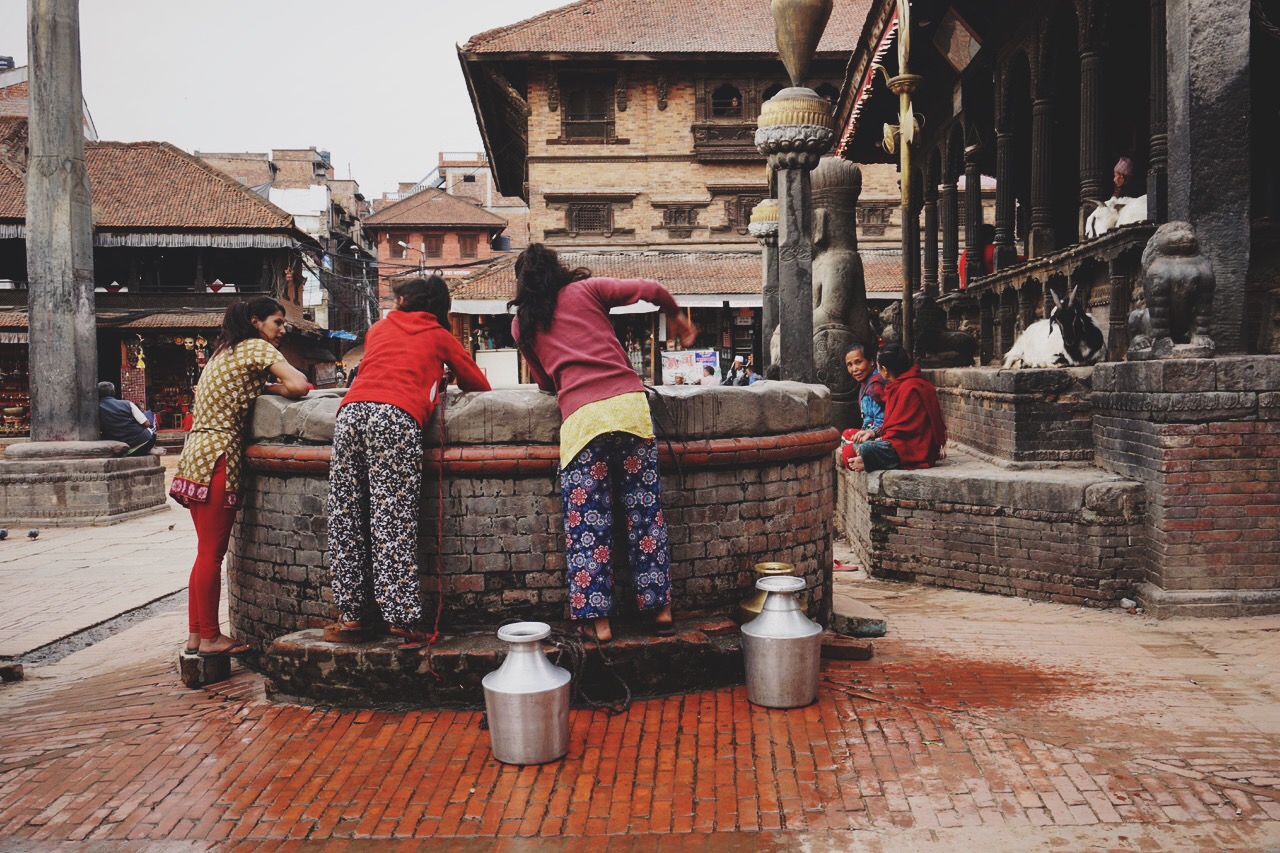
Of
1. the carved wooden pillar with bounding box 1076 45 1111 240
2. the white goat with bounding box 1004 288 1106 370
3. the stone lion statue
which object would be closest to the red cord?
the stone lion statue

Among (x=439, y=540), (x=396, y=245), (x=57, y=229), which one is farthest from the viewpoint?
(x=396, y=245)

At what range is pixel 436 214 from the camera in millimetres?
48812

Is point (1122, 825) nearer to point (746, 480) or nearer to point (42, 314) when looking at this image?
point (746, 480)

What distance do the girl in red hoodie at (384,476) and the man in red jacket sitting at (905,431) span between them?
378 centimetres

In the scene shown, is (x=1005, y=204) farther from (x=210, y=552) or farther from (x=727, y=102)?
(x=727, y=102)

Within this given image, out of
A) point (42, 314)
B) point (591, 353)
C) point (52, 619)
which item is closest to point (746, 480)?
point (591, 353)

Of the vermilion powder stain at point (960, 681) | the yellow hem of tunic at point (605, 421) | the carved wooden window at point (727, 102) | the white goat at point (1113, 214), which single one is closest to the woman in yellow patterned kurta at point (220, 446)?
the yellow hem of tunic at point (605, 421)

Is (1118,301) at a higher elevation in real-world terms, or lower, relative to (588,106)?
lower

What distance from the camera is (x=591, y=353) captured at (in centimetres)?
446

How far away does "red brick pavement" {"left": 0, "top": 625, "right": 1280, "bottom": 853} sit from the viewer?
3.42 m

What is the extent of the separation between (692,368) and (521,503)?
55.9 feet

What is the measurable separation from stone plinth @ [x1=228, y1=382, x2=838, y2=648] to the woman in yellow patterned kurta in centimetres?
12

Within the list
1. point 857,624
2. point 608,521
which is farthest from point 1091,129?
point 608,521

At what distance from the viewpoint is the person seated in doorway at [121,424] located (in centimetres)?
1322
